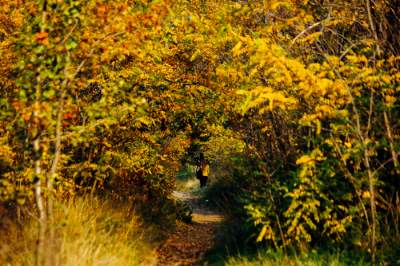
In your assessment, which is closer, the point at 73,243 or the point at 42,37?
the point at 42,37

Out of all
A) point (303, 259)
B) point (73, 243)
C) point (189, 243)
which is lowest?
point (189, 243)

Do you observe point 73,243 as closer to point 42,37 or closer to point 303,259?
point 42,37

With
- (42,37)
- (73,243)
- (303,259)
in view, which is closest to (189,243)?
(303,259)

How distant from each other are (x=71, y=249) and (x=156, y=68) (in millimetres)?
5270

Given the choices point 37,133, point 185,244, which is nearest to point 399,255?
point 37,133

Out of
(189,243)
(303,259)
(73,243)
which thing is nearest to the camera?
(73,243)

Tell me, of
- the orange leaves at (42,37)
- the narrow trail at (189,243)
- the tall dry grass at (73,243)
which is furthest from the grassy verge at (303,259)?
the orange leaves at (42,37)

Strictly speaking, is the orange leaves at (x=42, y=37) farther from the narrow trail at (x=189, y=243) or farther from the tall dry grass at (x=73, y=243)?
the narrow trail at (x=189, y=243)

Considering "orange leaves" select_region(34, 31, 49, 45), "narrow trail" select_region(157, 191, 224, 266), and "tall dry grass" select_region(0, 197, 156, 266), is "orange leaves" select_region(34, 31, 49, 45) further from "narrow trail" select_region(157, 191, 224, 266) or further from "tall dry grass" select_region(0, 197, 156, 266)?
"narrow trail" select_region(157, 191, 224, 266)

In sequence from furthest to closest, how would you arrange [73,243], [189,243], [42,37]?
[189,243] < [73,243] < [42,37]

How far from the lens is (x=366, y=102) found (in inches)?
265

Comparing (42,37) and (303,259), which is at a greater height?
(42,37)

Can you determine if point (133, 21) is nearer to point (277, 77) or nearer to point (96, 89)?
point (277, 77)

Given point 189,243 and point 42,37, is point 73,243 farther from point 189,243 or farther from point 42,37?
point 189,243
